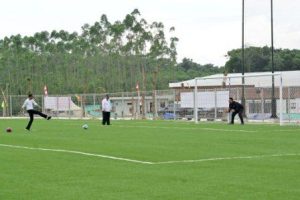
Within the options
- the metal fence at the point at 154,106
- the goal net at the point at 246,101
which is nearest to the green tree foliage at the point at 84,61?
the metal fence at the point at 154,106

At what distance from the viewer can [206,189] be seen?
38.3 ft

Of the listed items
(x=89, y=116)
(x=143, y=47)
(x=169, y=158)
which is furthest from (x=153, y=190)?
(x=143, y=47)

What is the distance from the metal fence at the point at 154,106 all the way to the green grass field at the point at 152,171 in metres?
23.1

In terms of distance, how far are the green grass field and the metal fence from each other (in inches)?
910

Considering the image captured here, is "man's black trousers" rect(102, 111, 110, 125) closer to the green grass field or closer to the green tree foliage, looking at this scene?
the green grass field

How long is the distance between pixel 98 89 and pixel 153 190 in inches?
3582

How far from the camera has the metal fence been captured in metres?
45.3

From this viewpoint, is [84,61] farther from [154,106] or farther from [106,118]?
[106,118]

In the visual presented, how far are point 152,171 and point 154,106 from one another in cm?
4254

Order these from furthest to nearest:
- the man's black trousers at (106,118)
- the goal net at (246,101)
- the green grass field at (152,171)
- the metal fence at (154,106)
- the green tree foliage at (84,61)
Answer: the green tree foliage at (84,61), the metal fence at (154,106), the goal net at (246,101), the man's black trousers at (106,118), the green grass field at (152,171)

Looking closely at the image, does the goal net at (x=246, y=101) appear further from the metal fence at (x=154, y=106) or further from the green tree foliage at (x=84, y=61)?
the green tree foliage at (x=84, y=61)

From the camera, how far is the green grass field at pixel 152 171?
11.4 metres

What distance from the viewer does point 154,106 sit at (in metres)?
57.1

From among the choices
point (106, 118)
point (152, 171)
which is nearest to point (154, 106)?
point (106, 118)
